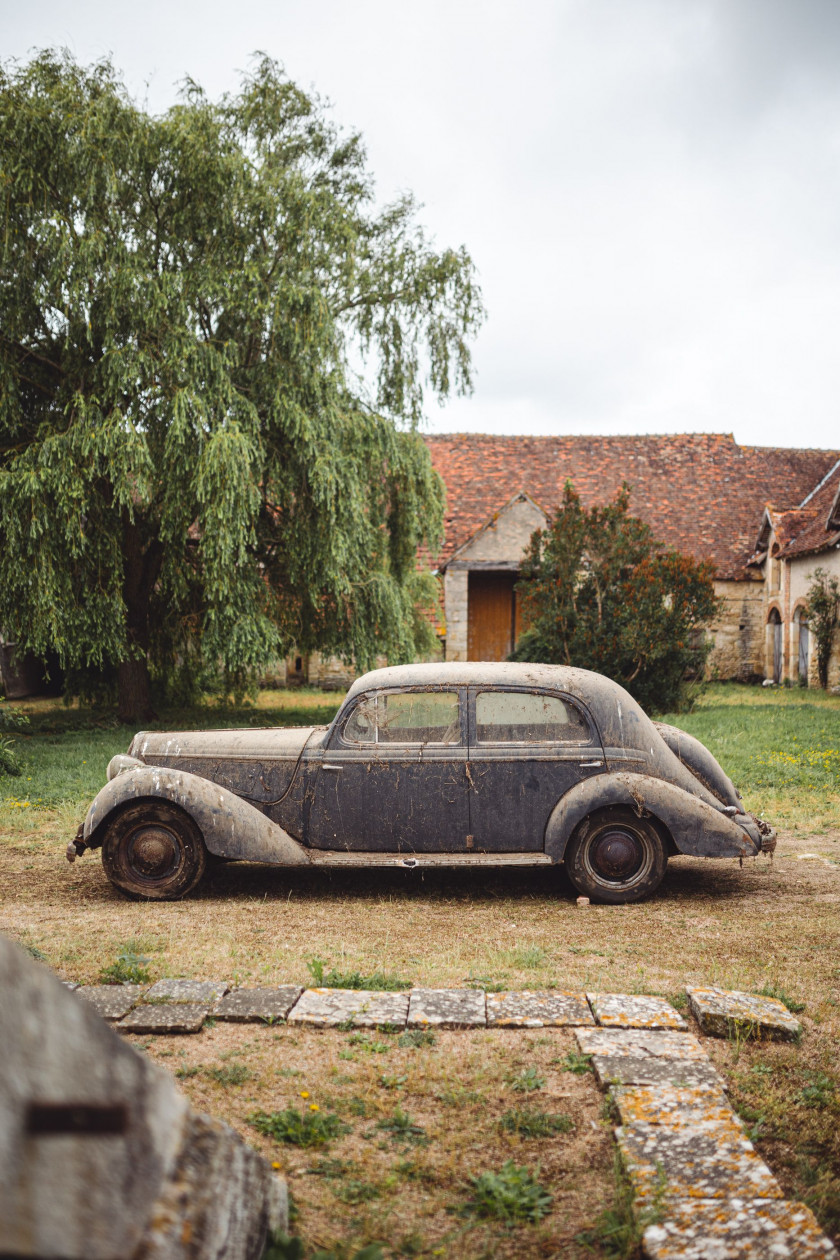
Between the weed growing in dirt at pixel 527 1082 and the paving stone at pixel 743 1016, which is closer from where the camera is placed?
the weed growing in dirt at pixel 527 1082

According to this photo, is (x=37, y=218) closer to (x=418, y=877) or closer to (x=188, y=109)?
(x=188, y=109)

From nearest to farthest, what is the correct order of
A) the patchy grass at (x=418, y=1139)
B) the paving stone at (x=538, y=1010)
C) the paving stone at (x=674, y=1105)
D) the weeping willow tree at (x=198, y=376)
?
1. the patchy grass at (x=418, y=1139)
2. the paving stone at (x=674, y=1105)
3. the paving stone at (x=538, y=1010)
4. the weeping willow tree at (x=198, y=376)

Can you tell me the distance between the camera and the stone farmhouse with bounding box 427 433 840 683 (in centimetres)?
2281

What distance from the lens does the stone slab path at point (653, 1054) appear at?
2.44m

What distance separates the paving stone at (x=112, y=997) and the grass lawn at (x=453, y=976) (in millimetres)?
276

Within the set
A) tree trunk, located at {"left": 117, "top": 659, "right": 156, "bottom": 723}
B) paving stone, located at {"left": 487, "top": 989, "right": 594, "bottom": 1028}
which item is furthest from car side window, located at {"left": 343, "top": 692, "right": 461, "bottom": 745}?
tree trunk, located at {"left": 117, "top": 659, "right": 156, "bottom": 723}

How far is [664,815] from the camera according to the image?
19.5ft

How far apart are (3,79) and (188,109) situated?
8.04 ft

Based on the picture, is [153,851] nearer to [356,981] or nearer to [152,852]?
[152,852]

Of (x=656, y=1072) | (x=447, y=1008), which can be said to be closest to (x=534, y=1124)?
(x=656, y=1072)

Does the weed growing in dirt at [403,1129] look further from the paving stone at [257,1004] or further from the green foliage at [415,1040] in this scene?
the paving stone at [257,1004]

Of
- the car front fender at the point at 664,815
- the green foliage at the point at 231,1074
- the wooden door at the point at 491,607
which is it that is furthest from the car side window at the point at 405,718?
the wooden door at the point at 491,607

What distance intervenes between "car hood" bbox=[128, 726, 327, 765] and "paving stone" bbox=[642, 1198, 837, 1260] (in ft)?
13.6

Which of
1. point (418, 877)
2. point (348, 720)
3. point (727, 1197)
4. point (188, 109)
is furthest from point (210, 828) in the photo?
point (188, 109)
